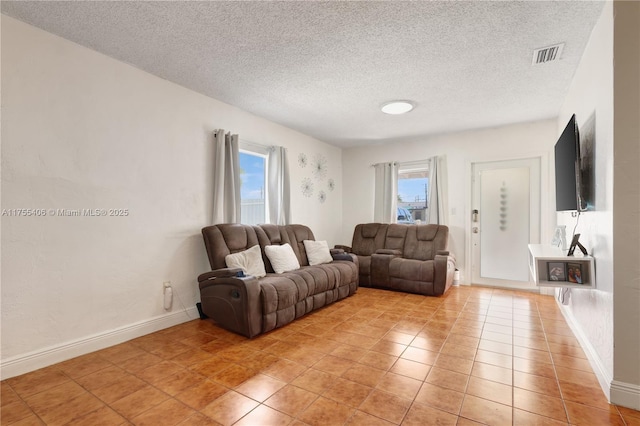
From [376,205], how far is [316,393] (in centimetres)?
413

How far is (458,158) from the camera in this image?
4.97m

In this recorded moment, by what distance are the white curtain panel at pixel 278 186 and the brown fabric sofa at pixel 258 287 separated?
36 cm

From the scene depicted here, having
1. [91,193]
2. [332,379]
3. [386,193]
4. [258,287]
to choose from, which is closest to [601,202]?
[332,379]

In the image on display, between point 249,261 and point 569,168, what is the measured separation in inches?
Result: 123

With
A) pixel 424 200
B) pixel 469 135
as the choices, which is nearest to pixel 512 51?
pixel 469 135

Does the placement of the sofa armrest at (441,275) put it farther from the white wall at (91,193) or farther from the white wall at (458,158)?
the white wall at (91,193)

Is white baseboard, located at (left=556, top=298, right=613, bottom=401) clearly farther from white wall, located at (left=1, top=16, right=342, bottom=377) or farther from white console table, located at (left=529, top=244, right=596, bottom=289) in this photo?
white wall, located at (left=1, top=16, right=342, bottom=377)

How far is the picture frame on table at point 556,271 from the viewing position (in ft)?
7.22

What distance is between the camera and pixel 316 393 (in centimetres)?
189

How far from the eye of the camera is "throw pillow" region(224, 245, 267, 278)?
10.3 feet

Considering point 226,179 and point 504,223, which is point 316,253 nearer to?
point 226,179

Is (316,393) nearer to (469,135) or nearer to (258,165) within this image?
(258,165)

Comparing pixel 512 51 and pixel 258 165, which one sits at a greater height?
pixel 512 51

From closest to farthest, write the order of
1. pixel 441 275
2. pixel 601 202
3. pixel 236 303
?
pixel 601 202 < pixel 236 303 < pixel 441 275
